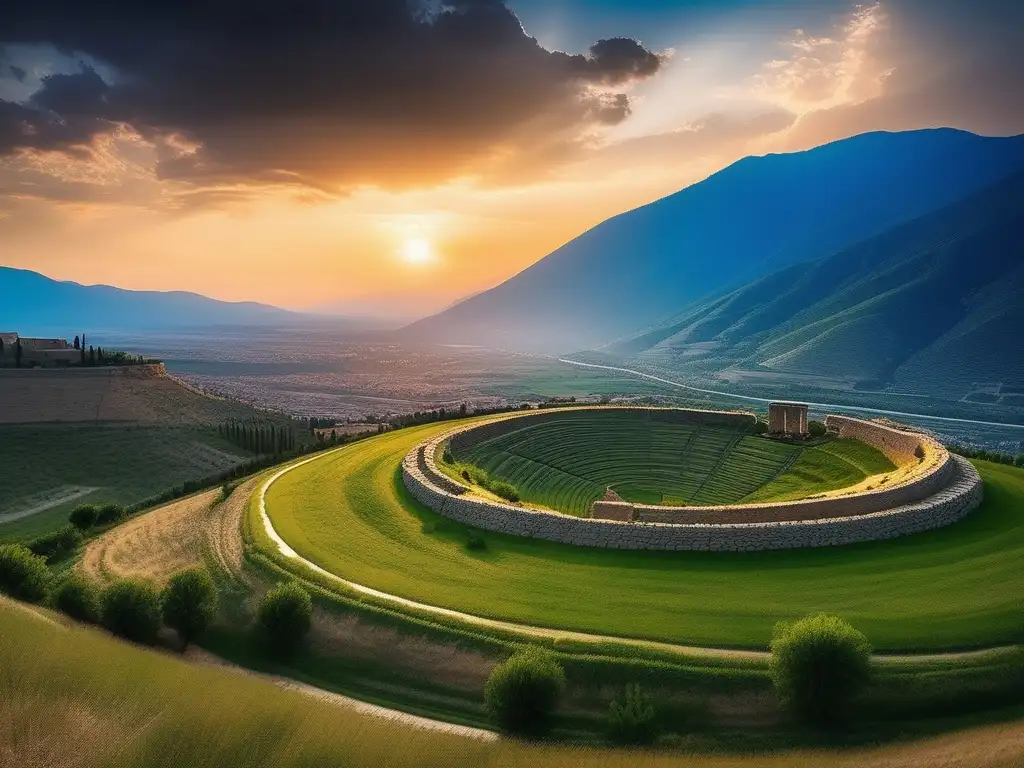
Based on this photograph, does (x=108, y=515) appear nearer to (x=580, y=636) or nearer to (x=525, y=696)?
(x=580, y=636)

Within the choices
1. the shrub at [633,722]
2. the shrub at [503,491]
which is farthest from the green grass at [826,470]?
the shrub at [633,722]

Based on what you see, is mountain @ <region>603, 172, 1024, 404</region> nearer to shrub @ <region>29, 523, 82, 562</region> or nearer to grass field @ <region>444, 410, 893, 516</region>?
grass field @ <region>444, 410, 893, 516</region>

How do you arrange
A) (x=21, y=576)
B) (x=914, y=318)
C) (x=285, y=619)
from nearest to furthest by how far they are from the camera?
(x=285, y=619)
(x=21, y=576)
(x=914, y=318)

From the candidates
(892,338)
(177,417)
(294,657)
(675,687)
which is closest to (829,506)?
(675,687)

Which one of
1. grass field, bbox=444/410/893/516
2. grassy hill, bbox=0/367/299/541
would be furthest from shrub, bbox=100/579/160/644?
grassy hill, bbox=0/367/299/541

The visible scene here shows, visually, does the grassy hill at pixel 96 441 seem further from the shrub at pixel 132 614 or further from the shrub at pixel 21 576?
the shrub at pixel 132 614

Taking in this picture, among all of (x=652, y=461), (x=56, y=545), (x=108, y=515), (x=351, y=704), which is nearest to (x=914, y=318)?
(x=652, y=461)
